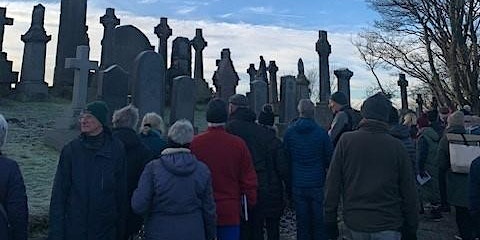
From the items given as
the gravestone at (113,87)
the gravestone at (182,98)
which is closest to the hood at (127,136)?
the gravestone at (113,87)

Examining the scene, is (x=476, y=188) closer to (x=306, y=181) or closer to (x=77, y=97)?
(x=306, y=181)

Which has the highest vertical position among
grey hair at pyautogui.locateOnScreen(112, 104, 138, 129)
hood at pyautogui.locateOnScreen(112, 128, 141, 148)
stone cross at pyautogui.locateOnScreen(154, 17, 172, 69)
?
stone cross at pyautogui.locateOnScreen(154, 17, 172, 69)

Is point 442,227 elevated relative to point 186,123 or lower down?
lower down

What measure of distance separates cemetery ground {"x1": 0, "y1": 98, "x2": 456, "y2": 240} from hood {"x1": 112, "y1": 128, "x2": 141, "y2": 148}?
202 centimetres

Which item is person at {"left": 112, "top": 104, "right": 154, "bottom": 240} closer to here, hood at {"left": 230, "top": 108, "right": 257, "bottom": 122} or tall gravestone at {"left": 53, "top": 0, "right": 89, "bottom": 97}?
hood at {"left": 230, "top": 108, "right": 257, "bottom": 122}

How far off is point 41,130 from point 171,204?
932cm

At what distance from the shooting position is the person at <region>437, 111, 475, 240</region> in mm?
7246

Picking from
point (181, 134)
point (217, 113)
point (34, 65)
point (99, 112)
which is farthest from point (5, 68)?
point (181, 134)

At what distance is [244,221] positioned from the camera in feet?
18.9

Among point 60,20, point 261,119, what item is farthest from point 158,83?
point 60,20

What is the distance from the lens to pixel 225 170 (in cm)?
491

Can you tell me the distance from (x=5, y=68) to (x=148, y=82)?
1038 cm

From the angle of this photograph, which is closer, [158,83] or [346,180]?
[346,180]

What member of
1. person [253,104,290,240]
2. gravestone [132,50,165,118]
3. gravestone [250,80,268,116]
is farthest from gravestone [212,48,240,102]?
person [253,104,290,240]
